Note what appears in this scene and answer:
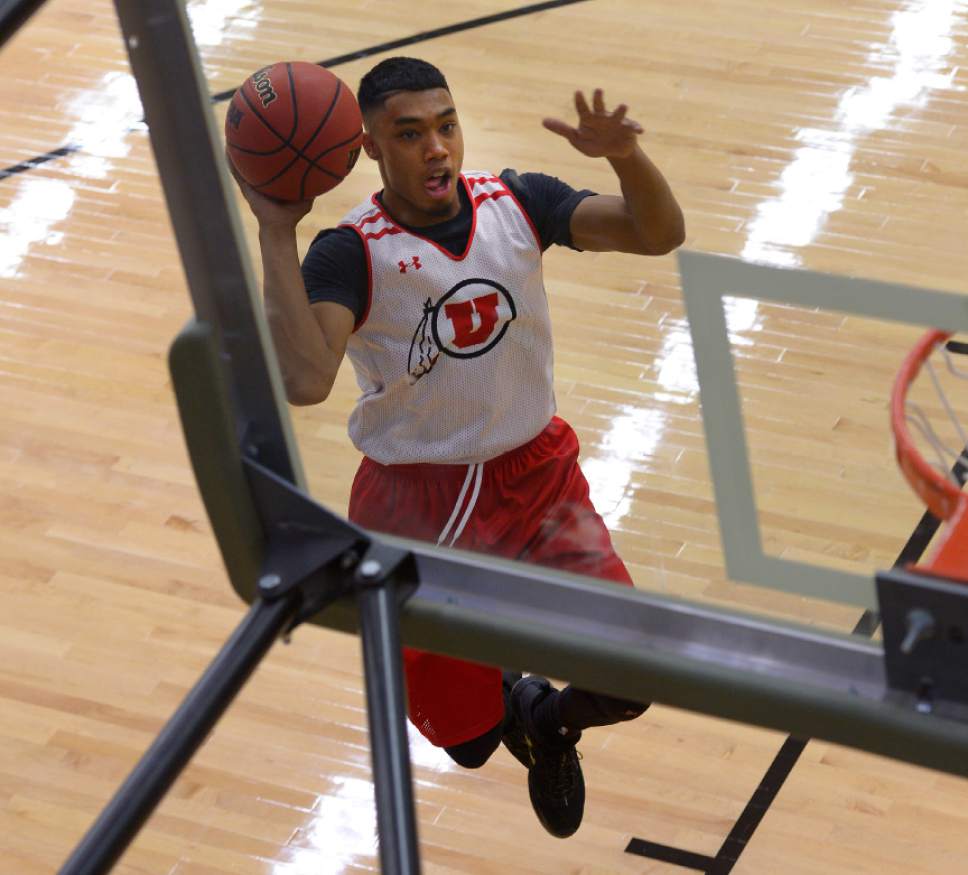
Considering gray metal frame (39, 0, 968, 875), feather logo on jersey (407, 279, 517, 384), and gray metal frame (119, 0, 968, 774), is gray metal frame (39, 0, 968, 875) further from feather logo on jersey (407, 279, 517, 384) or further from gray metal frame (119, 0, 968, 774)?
feather logo on jersey (407, 279, 517, 384)

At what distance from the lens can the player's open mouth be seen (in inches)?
66.1

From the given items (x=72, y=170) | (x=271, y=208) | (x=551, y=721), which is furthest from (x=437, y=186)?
(x=72, y=170)

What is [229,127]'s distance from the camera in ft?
4.54

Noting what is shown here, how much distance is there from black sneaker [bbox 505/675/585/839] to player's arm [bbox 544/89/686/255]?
0.97m

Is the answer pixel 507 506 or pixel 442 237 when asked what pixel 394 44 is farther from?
pixel 507 506

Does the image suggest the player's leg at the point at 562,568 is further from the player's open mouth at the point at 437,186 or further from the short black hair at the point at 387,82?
the short black hair at the point at 387,82

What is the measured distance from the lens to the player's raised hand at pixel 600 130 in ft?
5.07

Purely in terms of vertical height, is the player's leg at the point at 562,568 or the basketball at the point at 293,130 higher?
the basketball at the point at 293,130

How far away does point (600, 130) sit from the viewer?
157 centimetres

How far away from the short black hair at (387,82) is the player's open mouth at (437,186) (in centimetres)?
9

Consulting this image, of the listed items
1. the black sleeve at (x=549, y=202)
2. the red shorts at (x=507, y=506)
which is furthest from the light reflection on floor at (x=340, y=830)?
the black sleeve at (x=549, y=202)

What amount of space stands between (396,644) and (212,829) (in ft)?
5.11

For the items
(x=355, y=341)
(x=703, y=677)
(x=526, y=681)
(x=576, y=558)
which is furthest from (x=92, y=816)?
(x=703, y=677)

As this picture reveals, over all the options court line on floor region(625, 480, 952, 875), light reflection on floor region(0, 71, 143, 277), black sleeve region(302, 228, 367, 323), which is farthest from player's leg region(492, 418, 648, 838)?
light reflection on floor region(0, 71, 143, 277)
